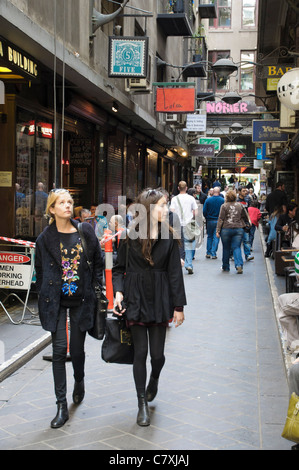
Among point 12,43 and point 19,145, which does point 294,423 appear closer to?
point 12,43

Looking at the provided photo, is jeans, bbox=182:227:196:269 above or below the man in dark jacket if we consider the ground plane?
below

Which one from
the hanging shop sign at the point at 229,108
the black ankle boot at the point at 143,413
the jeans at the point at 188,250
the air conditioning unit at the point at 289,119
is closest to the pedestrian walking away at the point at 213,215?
the jeans at the point at 188,250

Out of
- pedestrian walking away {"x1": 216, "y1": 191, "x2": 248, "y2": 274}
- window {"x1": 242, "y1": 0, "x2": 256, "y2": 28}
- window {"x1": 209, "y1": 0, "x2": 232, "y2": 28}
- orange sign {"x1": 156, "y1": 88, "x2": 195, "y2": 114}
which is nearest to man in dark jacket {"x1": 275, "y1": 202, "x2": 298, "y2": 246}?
pedestrian walking away {"x1": 216, "y1": 191, "x2": 248, "y2": 274}

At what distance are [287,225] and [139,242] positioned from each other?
8.20 m

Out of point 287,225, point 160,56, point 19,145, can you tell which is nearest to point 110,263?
point 19,145

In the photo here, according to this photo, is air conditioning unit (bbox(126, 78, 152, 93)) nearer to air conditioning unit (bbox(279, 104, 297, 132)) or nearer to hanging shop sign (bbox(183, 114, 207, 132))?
air conditioning unit (bbox(279, 104, 297, 132))

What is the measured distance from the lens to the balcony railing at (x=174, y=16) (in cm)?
2091

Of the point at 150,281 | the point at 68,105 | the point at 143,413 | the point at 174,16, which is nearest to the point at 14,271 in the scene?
the point at 150,281

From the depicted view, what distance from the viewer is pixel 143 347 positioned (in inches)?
195

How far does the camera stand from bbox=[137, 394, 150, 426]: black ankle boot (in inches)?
192

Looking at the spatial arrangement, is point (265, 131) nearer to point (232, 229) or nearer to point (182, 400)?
point (232, 229)

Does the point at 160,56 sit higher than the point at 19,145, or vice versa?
the point at 160,56

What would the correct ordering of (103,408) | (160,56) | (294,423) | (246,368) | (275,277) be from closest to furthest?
(294,423), (103,408), (246,368), (275,277), (160,56)

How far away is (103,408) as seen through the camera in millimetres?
5336
